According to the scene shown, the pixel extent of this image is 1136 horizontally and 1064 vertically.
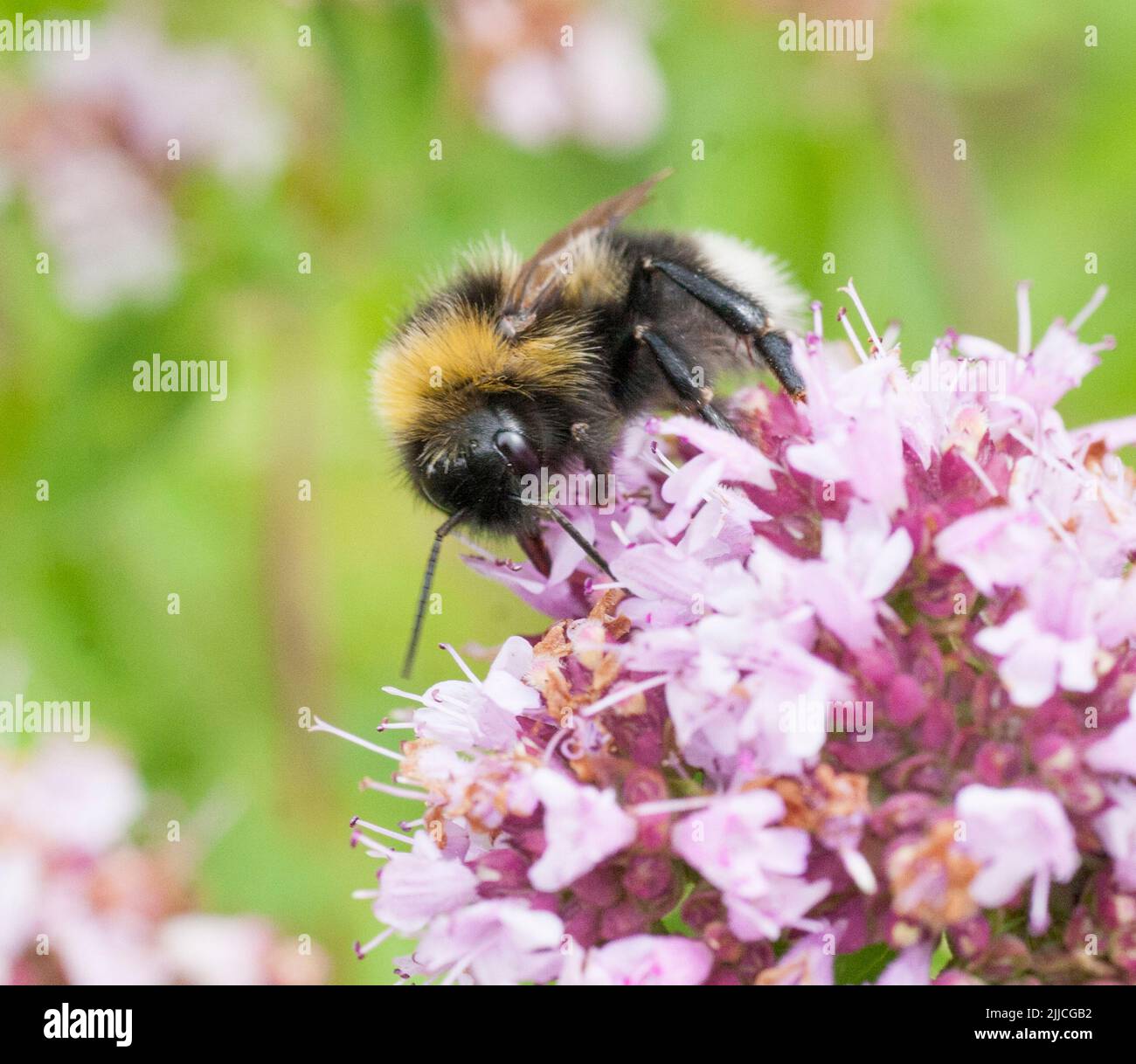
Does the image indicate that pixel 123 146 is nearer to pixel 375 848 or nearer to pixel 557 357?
pixel 557 357

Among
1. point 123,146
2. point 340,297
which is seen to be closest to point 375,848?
point 340,297

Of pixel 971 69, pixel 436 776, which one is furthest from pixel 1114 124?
pixel 436 776

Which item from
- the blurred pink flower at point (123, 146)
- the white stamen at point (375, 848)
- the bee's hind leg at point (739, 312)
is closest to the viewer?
the white stamen at point (375, 848)

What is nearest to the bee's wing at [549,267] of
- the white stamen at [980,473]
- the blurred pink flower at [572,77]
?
the white stamen at [980,473]

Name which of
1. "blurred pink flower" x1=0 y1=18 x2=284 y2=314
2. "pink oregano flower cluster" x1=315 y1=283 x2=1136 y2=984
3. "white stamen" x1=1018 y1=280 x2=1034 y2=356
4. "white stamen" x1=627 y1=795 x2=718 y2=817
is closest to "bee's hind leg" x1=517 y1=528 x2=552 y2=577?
"pink oregano flower cluster" x1=315 y1=283 x2=1136 y2=984

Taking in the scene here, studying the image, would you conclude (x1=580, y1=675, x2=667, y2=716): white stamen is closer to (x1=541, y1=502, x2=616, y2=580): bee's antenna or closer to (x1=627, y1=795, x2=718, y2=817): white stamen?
(x1=627, y1=795, x2=718, y2=817): white stamen

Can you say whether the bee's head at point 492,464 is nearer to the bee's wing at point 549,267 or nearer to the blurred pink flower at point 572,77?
the bee's wing at point 549,267
